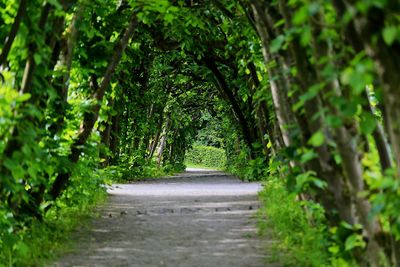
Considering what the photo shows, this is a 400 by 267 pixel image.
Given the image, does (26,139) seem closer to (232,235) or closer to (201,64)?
(232,235)

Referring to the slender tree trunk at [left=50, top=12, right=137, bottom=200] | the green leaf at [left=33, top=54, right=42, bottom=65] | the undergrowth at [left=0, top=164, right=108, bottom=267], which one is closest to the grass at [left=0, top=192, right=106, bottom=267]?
the undergrowth at [left=0, top=164, right=108, bottom=267]

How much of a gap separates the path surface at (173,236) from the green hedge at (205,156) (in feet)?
168

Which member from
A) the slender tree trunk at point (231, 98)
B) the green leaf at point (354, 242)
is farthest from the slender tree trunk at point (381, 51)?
the slender tree trunk at point (231, 98)

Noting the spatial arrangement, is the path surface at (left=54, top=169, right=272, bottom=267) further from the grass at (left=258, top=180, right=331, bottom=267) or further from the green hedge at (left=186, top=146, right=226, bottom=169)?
the green hedge at (left=186, top=146, right=226, bottom=169)

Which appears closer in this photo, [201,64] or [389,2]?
[389,2]

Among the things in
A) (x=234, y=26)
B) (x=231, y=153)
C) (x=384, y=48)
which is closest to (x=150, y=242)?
(x=234, y=26)

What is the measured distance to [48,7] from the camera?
5074mm

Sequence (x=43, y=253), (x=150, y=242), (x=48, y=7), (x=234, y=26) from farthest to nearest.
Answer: (x=234, y=26) < (x=150, y=242) < (x=43, y=253) < (x=48, y=7)

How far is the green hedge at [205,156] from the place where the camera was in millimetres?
64369

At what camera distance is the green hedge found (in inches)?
2534

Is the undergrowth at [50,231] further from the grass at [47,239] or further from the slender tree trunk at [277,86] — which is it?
the slender tree trunk at [277,86]

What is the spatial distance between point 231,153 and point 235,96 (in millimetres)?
15902

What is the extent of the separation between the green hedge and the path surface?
51059 millimetres

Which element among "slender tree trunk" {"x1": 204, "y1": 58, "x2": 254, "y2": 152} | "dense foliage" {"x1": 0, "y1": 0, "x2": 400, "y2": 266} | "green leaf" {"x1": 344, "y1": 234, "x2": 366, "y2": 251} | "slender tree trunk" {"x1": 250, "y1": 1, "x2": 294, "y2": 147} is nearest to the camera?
"dense foliage" {"x1": 0, "y1": 0, "x2": 400, "y2": 266}
